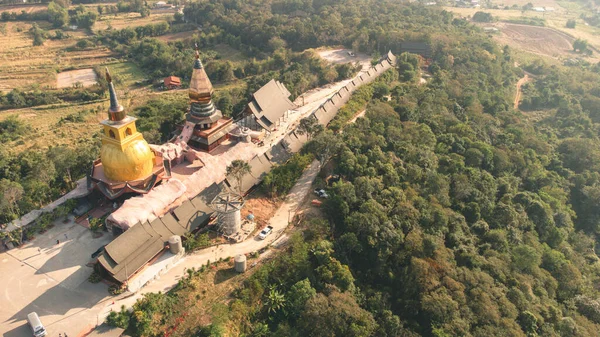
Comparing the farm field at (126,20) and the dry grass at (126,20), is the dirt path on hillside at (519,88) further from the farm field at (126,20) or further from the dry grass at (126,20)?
the farm field at (126,20)

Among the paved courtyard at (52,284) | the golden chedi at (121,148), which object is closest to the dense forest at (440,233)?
the paved courtyard at (52,284)

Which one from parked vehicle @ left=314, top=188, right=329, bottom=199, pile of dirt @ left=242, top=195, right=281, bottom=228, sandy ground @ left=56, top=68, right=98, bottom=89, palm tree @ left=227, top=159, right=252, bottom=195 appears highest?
palm tree @ left=227, top=159, right=252, bottom=195

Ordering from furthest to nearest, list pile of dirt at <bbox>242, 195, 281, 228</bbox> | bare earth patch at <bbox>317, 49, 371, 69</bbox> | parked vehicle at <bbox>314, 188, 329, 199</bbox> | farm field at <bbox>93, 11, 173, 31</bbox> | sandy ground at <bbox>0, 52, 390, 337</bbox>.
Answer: farm field at <bbox>93, 11, 173, 31</bbox>
bare earth patch at <bbox>317, 49, 371, 69</bbox>
parked vehicle at <bbox>314, 188, 329, 199</bbox>
pile of dirt at <bbox>242, 195, 281, 228</bbox>
sandy ground at <bbox>0, 52, 390, 337</bbox>

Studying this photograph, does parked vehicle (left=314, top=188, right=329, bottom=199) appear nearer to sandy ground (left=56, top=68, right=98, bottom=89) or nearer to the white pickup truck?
the white pickup truck

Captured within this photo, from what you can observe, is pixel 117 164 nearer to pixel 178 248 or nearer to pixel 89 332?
pixel 178 248

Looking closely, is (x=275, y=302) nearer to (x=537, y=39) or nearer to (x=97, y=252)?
(x=97, y=252)

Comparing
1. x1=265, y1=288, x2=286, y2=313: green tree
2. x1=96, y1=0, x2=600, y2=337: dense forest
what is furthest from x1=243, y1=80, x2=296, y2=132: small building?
x1=265, y1=288, x2=286, y2=313: green tree
